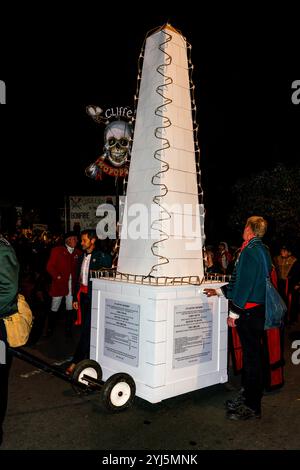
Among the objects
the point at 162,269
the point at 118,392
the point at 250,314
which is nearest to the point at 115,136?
the point at 162,269

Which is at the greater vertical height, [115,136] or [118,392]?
[115,136]

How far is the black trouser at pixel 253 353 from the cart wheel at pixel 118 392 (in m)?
1.21

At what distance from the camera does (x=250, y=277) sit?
3.93 m

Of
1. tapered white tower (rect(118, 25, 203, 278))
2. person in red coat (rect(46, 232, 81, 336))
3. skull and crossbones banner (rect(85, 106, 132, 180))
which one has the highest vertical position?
skull and crossbones banner (rect(85, 106, 132, 180))

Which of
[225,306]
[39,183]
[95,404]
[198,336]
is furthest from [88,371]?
[39,183]

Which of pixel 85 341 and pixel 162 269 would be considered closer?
pixel 162 269

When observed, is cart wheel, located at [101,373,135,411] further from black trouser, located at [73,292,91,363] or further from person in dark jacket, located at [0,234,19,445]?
black trouser, located at [73,292,91,363]

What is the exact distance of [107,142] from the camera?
10.5 metres

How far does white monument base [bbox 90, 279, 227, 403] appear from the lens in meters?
4.15

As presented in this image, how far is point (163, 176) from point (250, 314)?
1.84 metres

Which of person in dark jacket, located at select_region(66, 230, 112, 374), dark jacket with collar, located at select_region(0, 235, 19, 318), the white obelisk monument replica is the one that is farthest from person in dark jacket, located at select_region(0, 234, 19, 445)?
person in dark jacket, located at select_region(66, 230, 112, 374)

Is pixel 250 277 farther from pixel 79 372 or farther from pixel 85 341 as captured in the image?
pixel 85 341

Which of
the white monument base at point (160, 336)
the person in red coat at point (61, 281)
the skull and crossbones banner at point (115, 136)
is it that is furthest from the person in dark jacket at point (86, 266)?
the skull and crossbones banner at point (115, 136)

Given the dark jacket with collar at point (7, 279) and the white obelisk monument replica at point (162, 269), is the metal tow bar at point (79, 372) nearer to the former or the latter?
the white obelisk monument replica at point (162, 269)
